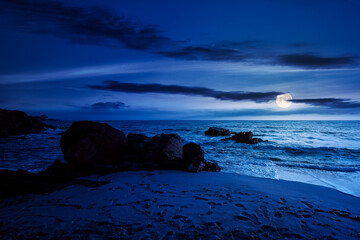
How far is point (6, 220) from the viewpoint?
3.36 metres

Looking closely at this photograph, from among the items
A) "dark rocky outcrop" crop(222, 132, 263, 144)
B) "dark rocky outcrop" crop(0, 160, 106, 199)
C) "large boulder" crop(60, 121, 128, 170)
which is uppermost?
"large boulder" crop(60, 121, 128, 170)

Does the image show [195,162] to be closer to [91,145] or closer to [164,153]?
[164,153]

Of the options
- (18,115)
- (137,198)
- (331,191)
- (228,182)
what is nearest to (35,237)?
(137,198)

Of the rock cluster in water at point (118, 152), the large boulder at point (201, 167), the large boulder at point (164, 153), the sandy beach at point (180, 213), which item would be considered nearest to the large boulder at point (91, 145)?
the rock cluster in water at point (118, 152)

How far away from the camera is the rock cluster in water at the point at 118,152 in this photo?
24.2 ft

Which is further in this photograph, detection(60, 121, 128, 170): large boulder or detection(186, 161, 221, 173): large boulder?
detection(186, 161, 221, 173): large boulder

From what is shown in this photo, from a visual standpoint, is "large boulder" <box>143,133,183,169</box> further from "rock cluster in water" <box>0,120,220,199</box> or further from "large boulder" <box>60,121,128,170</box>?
"large boulder" <box>60,121,128,170</box>

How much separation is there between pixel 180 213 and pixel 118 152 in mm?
5775

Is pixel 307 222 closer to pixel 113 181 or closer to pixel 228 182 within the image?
pixel 228 182

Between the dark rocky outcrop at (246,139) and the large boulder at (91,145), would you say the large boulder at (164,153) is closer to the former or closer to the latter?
the large boulder at (91,145)

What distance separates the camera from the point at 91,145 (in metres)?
7.63

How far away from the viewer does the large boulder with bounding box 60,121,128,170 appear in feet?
24.0

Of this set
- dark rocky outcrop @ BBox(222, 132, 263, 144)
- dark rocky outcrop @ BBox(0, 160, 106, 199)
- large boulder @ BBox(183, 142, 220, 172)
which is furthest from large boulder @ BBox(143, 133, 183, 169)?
dark rocky outcrop @ BBox(222, 132, 263, 144)

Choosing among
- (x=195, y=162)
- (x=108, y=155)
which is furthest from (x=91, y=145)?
(x=195, y=162)
